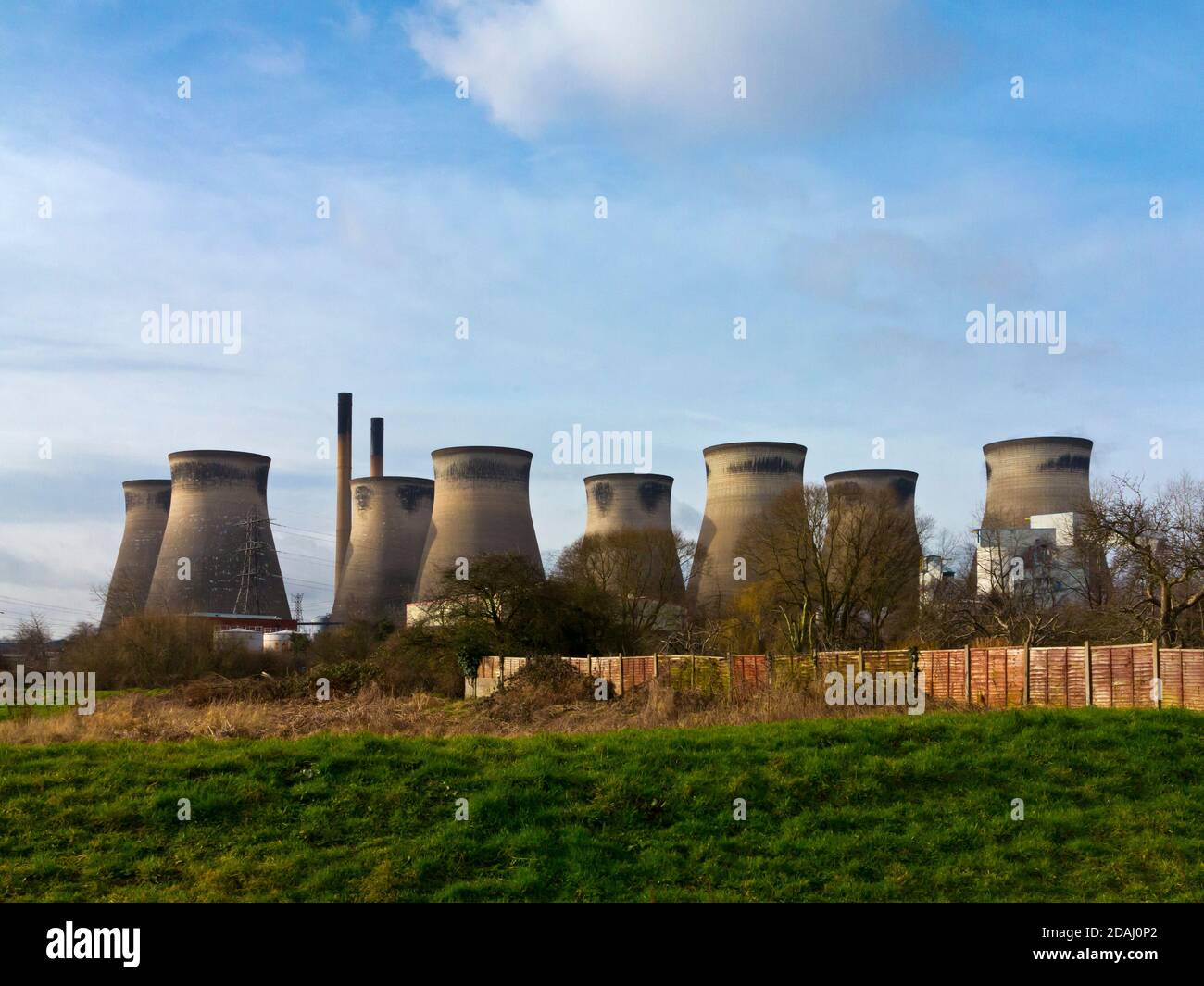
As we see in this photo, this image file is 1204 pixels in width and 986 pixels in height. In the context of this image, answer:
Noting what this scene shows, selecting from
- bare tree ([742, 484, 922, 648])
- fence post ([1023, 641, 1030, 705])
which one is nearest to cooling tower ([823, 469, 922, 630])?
bare tree ([742, 484, 922, 648])

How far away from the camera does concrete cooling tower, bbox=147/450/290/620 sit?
2008 inches

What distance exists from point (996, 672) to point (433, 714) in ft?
27.1

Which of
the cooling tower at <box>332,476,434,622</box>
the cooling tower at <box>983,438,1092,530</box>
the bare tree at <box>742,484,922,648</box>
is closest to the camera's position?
the bare tree at <box>742,484,922,648</box>

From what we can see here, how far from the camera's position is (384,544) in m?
54.5

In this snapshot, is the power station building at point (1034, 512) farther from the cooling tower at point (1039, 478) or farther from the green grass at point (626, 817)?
the green grass at point (626, 817)

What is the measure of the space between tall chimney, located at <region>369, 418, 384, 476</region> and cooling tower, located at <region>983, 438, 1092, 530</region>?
28007mm

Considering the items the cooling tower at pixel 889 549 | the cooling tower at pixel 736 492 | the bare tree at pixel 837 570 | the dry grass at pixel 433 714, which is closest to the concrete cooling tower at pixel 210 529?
the cooling tower at pixel 736 492

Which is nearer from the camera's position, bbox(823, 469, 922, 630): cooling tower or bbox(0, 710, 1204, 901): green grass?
bbox(0, 710, 1204, 901): green grass

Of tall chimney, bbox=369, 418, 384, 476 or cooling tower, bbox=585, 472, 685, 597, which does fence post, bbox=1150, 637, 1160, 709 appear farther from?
tall chimney, bbox=369, 418, 384, 476

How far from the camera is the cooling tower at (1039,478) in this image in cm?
4491

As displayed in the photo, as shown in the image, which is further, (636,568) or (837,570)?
(636,568)

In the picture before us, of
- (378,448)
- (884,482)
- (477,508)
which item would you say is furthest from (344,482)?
(884,482)

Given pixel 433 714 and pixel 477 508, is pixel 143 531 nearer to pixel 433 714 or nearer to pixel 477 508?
pixel 477 508

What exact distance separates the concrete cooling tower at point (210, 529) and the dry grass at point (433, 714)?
95.9 feet
